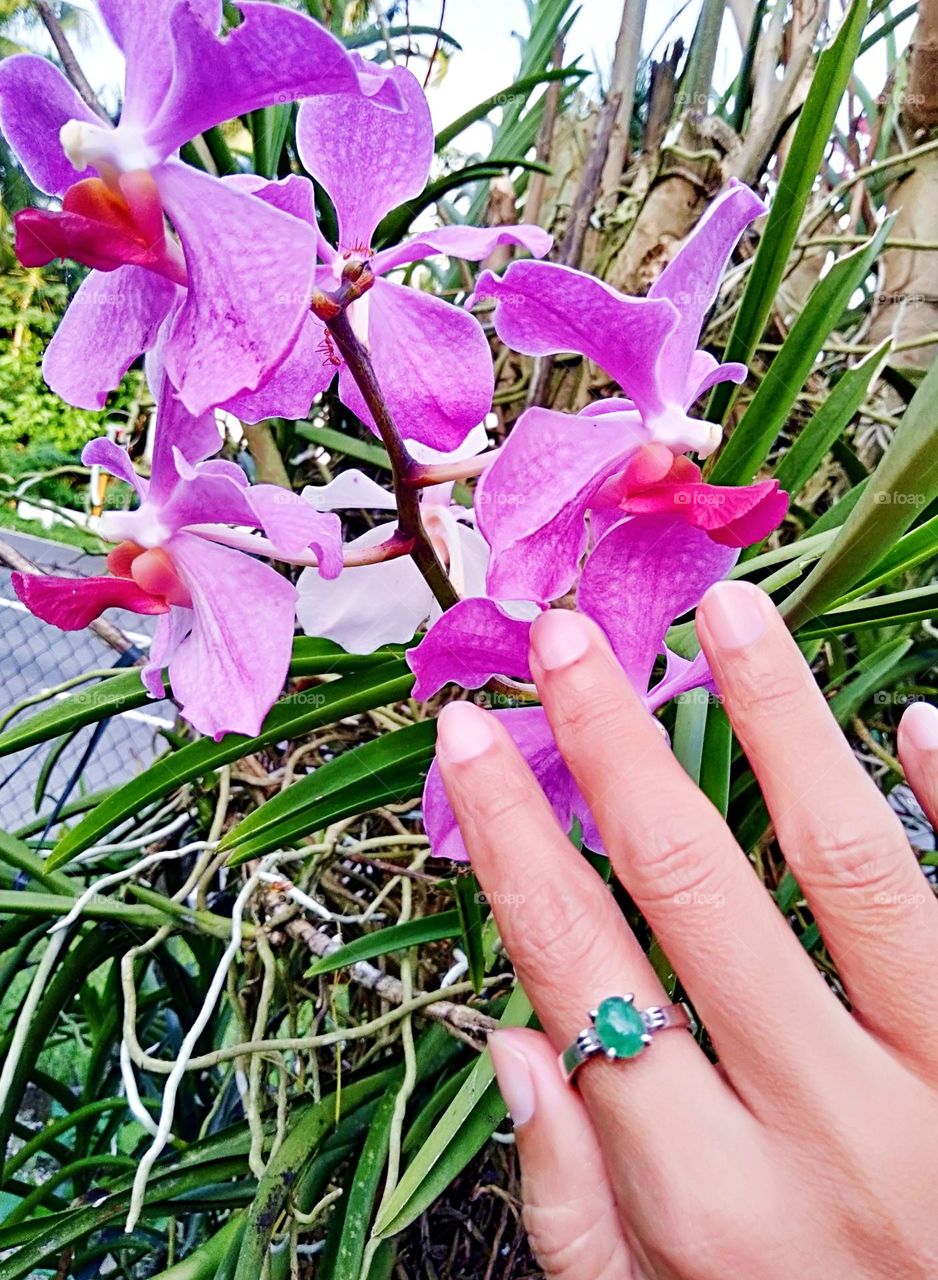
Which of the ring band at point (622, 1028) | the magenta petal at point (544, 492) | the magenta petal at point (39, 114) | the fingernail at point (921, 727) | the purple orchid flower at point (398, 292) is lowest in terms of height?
the ring band at point (622, 1028)

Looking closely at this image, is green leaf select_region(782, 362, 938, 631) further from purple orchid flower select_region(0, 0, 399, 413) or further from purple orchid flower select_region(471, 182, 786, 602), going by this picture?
purple orchid flower select_region(0, 0, 399, 413)

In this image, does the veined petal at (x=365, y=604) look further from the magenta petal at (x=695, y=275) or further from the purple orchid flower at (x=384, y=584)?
the magenta petal at (x=695, y=275)

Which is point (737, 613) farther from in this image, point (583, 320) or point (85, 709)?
point (85, 709)

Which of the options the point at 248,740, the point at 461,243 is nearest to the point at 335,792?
the point at 248,740

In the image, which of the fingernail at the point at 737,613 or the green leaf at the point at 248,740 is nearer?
the fingernail at the point at 737,613

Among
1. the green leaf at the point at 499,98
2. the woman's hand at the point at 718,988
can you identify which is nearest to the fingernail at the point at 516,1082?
the woman's hand at the point at 718,988

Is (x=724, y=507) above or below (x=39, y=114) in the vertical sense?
below
